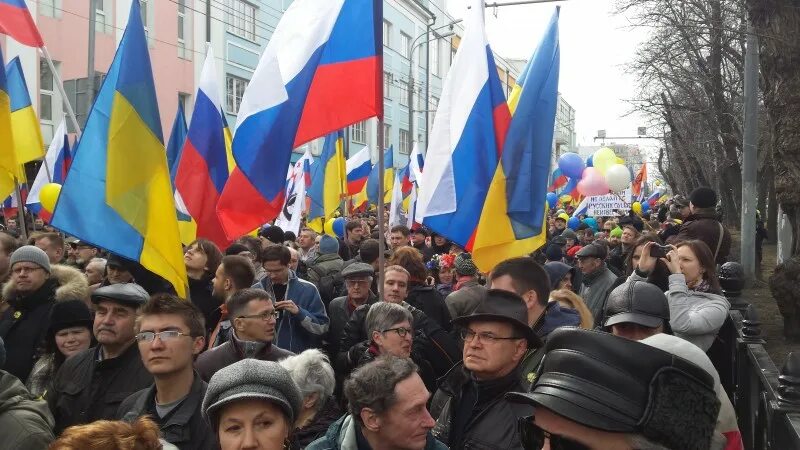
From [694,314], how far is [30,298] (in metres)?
4.25

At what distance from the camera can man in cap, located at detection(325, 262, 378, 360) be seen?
630cm

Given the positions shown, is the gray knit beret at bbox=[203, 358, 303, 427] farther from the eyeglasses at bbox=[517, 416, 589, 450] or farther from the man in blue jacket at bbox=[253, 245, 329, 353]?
the man in blue jacket at bbox=[253, 245, 329, 353]

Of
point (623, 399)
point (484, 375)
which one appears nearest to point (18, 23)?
point (484, 375)

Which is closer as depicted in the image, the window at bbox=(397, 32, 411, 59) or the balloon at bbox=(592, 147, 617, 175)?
the balloon at bbox=(592, 147, 617, 175)

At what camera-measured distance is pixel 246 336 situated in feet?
15.3

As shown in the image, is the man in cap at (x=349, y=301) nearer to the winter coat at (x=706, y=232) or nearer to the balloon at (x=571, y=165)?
the winter coat at (x=706, y=232)

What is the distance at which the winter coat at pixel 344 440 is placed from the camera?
3275 millimetres

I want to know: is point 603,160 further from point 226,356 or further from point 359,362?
point 226,356

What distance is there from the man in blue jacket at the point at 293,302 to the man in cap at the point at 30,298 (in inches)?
52.0

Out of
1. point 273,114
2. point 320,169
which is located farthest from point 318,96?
point 320,169

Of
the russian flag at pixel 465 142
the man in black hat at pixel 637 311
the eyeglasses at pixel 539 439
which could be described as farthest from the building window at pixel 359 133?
the eyeglasses at pixel 539 439

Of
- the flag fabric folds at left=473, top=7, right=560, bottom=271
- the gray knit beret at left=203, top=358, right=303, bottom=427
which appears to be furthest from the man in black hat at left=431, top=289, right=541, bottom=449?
the flag fabric folds at left=473, top=7, right=560, bottom=271

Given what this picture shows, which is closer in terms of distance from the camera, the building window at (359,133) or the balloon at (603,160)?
the balloon at (603,160)

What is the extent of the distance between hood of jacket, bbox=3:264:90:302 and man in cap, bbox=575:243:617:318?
429cm
